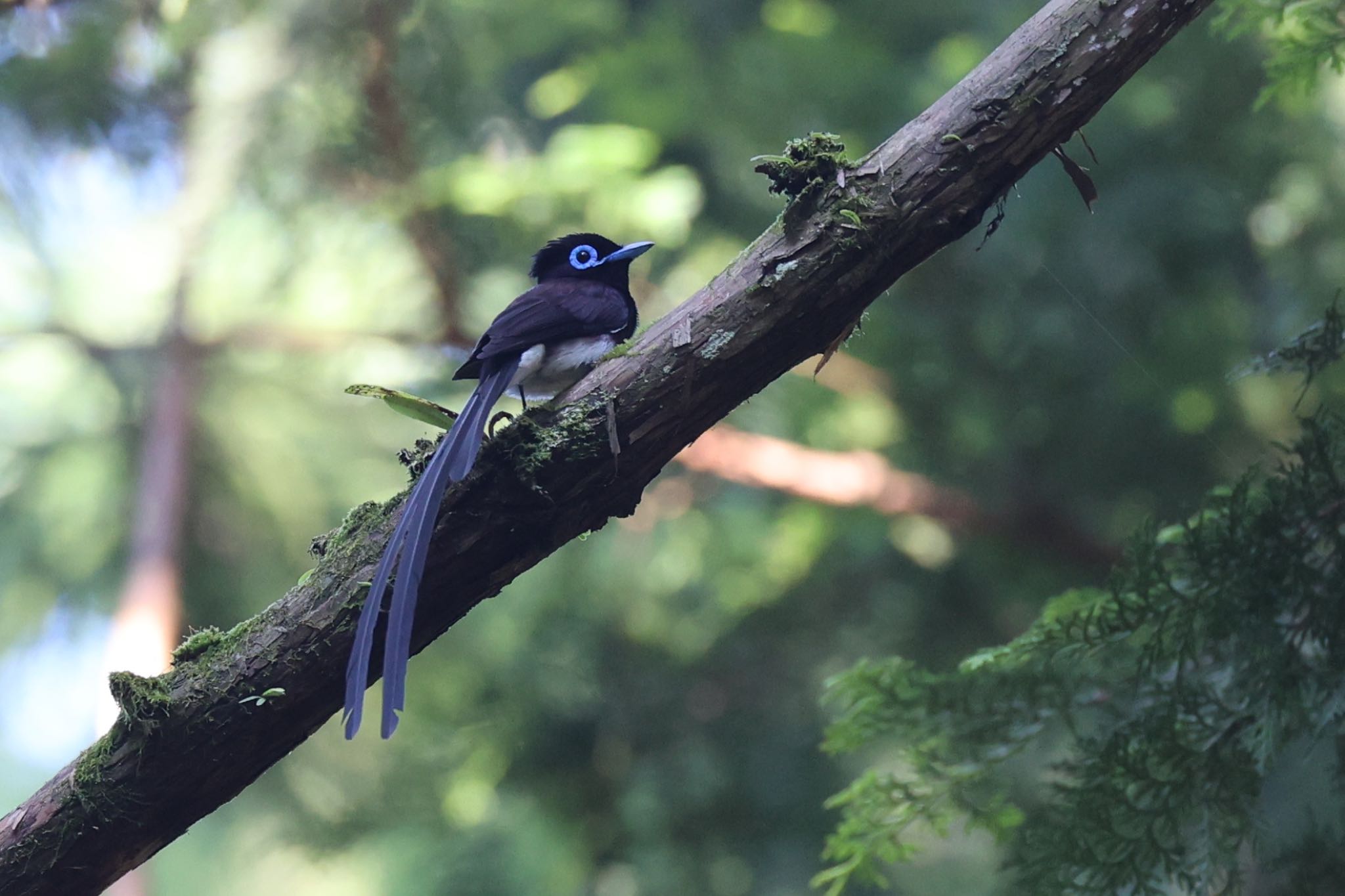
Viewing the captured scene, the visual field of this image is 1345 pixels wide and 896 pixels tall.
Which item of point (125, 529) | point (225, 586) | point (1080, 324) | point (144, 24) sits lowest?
point (1080, 324)

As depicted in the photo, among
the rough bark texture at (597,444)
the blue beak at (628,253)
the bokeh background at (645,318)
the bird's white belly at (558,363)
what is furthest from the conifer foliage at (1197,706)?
the bokeh background at (645,318)

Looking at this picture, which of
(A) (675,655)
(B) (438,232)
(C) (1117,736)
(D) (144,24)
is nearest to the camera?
(C) (1117,736)

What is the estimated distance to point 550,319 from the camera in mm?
2492

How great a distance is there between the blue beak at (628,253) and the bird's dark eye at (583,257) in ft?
0.15

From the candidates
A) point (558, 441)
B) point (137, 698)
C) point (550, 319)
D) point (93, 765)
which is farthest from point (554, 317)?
point (93, 765)

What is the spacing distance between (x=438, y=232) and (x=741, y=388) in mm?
2832

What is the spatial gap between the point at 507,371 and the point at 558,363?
0.56ft

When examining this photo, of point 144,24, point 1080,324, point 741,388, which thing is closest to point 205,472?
point 144,24

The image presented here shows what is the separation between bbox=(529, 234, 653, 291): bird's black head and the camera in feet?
9.92

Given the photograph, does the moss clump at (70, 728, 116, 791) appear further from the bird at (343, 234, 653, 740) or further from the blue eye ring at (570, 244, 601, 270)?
the blue eye ring at (570, 244, 601, 270)

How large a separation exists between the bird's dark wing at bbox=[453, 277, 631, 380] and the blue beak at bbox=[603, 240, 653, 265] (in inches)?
9.6

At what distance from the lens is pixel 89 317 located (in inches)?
182

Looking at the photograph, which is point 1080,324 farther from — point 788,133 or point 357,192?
point 357,192

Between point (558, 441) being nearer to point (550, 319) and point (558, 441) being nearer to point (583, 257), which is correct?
point (550, 319)
